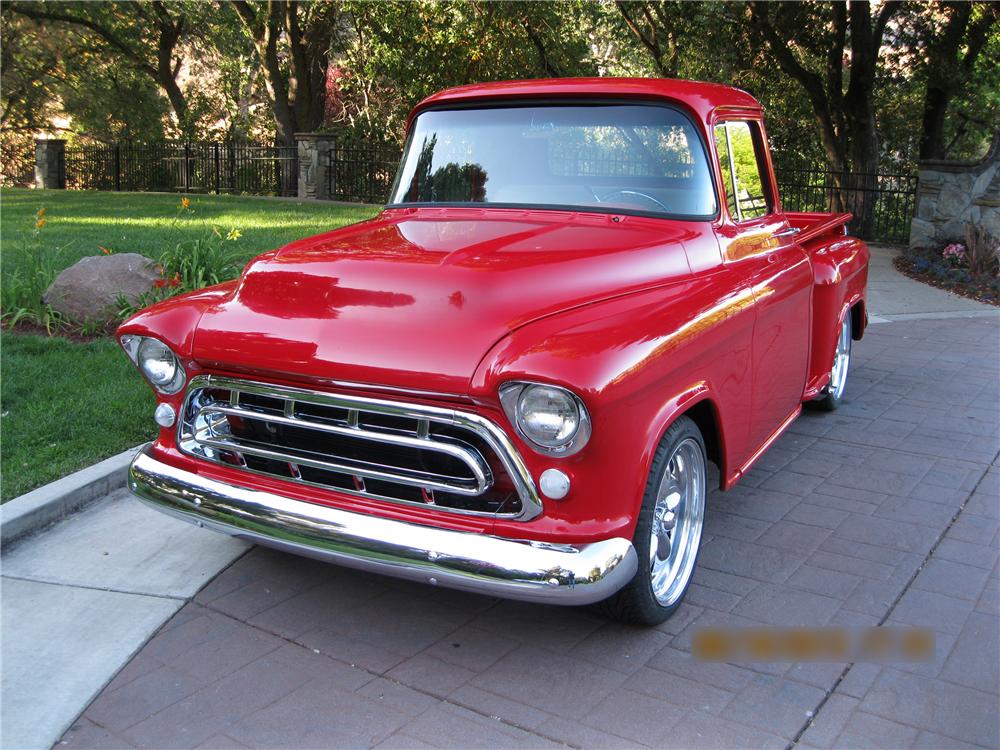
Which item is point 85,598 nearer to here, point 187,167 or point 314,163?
point 314,163

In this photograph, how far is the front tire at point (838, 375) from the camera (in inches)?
234

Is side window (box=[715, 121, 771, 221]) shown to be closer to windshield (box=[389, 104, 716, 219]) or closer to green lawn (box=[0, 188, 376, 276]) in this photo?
windshield (box=[389, 104, 716, 219])

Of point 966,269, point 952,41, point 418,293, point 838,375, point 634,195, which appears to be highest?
point 952,41

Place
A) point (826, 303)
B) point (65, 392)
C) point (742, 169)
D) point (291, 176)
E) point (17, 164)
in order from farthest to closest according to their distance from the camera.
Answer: point (17, 164)
point (291, 176)
point (65, 392)
point (826, 303)
point (742, 169)

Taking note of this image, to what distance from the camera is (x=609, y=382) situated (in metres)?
2.69

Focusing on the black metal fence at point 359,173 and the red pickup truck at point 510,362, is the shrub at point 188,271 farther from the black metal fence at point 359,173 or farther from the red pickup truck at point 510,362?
the black metal fence at point 359,173

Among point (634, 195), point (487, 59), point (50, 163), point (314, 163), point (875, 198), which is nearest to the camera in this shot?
point (634, 195)

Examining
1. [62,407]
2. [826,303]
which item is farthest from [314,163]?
[826,303]

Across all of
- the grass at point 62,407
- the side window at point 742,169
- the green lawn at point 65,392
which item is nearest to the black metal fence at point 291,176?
the green lawn at point 65,392

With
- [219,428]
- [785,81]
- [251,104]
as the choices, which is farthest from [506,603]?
[251,104]

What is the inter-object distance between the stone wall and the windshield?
31.2 ft

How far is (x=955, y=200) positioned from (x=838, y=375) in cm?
817

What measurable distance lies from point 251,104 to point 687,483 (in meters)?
31.7

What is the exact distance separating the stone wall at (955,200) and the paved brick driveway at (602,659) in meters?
8.72
